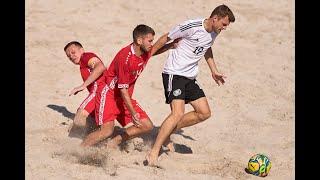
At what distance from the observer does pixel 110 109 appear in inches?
304

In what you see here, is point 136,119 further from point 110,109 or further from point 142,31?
point 142,31

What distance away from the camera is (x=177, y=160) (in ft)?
25.6

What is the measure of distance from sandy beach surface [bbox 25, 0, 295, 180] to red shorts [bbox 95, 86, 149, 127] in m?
0.37

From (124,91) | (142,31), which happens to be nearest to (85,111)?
(124,91)

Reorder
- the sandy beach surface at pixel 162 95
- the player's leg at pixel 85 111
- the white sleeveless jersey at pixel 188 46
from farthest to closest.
→ the player's leg at pixel 85 111 < the white sleeveless jersey at pixel 188 46 < the sandy beach surface at pixel 162 95

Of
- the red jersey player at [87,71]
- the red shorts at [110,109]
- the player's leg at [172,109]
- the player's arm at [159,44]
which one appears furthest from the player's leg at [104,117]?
the player's arm at [159,44]

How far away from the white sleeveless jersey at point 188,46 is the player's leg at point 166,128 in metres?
0.38

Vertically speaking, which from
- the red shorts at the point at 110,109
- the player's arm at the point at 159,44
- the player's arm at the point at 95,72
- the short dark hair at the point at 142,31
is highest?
the short dark hair at the point at 142,31

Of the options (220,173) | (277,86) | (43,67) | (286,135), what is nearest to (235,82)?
Answer: (277,86)

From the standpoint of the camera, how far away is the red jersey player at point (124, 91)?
291 inches

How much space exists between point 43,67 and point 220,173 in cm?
429

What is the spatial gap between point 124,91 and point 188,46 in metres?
0.94

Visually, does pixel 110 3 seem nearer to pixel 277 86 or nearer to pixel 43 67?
pixel 43 67

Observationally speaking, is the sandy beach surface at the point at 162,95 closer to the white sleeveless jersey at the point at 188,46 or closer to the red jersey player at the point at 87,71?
the red jersey player at the point at 87,71
